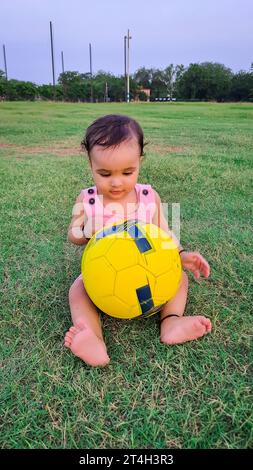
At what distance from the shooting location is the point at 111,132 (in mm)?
1715

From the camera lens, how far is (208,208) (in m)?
3.16

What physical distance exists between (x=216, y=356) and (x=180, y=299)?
13.7 inches

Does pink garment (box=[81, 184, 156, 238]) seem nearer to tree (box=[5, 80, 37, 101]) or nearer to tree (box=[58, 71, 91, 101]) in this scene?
tree (box=[5, 80, 37, 101])

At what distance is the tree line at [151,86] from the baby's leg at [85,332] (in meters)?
39.9

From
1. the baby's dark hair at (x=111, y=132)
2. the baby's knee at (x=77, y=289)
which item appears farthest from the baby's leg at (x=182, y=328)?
the baby's dark hair at (x=111, y=132)

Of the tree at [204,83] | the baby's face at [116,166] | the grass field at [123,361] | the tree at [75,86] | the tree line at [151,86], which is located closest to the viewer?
the grass field at [123,361]

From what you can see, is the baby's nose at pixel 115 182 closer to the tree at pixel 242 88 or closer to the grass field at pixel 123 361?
the grass field at pixel 123 361

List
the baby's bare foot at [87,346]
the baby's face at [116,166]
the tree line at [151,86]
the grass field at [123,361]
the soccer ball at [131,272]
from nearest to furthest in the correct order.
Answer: the grass field at [123,361], the baby's bare foot at [87,346], the soccer ball at [131,272], the baby's face at [116,166], the tree line at [151,86]

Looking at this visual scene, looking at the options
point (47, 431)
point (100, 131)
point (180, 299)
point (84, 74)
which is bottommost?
point (47, 431)

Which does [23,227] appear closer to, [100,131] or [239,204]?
[100,131]

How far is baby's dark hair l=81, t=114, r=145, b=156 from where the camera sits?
170cm

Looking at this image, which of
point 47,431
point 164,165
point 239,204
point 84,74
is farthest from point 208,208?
point 84,74

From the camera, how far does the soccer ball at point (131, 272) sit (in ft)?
4.94

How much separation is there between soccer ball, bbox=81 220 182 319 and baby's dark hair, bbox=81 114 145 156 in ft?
1.25
